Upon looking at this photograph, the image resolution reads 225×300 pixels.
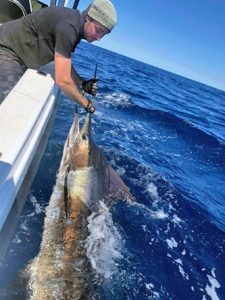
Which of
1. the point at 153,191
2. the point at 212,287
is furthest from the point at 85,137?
the point at 153,191

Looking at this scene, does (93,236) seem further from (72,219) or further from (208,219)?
(208,219)

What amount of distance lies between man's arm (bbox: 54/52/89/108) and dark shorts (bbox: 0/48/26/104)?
0.47 metres

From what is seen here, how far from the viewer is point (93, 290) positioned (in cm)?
293

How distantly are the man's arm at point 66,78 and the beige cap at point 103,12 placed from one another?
482 mm

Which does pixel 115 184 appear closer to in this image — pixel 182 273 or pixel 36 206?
pixel 36 206

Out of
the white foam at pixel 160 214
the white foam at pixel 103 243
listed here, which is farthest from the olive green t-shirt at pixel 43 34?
the white foam at pixel 160 214

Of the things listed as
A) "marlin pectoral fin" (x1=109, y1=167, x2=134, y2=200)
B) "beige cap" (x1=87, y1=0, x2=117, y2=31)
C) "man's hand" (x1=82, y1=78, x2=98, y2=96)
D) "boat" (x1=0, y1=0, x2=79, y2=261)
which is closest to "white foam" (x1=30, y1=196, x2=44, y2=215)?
"boat" (x1=0, y1=0, x2=79, y2=261)

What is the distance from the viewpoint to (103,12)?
11.5 ft

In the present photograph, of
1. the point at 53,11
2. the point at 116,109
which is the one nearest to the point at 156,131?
the point at 116,109

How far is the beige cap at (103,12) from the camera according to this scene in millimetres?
3492

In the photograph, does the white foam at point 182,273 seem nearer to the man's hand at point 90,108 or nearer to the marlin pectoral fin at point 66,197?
the marlin pectoral fin at point 66,197

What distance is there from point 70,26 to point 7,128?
1.34m

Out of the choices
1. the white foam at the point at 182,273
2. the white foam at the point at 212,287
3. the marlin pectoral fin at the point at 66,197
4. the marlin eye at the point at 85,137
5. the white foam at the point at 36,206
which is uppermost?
the marlin eye at the point at 85,137

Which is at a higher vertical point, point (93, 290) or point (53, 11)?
point (53, 11)
